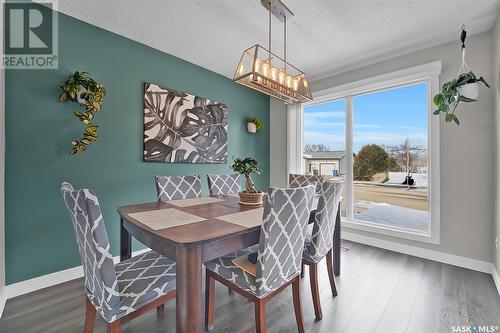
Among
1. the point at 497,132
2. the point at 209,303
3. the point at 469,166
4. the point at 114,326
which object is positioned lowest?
the point at 209,303

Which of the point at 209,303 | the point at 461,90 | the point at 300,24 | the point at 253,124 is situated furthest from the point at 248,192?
the point at 461,90

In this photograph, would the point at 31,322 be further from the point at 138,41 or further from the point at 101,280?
the point at 138,41

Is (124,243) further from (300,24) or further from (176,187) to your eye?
(300,24)

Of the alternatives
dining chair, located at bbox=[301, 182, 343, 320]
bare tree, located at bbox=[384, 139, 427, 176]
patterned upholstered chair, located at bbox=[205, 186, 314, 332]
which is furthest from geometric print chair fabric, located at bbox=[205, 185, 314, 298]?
bare tree, located at bbox=[384, 139, 427, 176]

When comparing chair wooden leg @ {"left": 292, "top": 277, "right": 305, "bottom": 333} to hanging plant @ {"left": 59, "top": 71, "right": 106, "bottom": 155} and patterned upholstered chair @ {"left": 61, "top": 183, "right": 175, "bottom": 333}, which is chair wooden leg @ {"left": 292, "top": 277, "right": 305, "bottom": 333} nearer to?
patterned upholstered chair @ {"left": 61, "top": 183, "right": 175, "bottom": 333}

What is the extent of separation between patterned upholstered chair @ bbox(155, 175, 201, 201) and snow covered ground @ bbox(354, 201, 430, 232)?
2.42m

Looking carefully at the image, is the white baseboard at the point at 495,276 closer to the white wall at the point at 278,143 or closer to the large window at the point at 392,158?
the large window at the point at 392,158

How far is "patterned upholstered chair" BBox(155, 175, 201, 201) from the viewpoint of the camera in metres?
2.23

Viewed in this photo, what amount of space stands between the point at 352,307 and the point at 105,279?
1728 millimetres

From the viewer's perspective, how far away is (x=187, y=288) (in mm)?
1064

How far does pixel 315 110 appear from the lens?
3.88 metres

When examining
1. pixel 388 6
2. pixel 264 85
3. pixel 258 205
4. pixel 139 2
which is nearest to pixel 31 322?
pixel 258 205

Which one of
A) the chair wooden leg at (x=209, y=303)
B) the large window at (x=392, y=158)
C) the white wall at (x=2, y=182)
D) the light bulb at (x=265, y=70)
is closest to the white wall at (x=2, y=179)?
the white wall at (x=2, y=182)

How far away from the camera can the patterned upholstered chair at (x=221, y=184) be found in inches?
103
